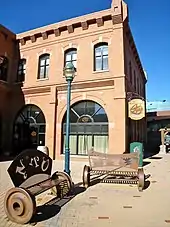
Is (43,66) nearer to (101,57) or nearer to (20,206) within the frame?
(101,57)

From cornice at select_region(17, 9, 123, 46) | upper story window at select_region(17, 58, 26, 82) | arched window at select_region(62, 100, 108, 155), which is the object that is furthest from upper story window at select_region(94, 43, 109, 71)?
upper story window at select_region(17, 58, 26, 82)

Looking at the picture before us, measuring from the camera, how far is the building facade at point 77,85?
1462 centimetres

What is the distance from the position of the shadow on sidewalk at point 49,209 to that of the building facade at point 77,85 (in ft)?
26.6

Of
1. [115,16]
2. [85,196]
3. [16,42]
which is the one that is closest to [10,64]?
[16,42]

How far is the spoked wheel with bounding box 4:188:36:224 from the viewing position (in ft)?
14.6

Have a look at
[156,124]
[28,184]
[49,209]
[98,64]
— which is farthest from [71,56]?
[156,124]

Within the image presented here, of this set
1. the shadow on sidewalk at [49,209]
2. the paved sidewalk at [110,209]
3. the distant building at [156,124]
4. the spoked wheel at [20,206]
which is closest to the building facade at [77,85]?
the paved sidewalk at [110,209]

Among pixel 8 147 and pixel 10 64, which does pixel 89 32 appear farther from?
pixel 8 147

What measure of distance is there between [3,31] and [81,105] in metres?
8.44

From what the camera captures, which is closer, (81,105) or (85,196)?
(85,196)

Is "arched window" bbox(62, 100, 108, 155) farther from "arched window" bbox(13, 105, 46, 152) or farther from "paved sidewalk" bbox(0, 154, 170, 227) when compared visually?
"paved sidewalk" bbox(0, 154, 170, 227)

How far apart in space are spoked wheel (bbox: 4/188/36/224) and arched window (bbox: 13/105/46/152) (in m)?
12.3

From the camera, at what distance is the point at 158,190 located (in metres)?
7.31

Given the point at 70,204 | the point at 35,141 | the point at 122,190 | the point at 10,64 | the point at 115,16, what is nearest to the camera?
the point at 70,204
